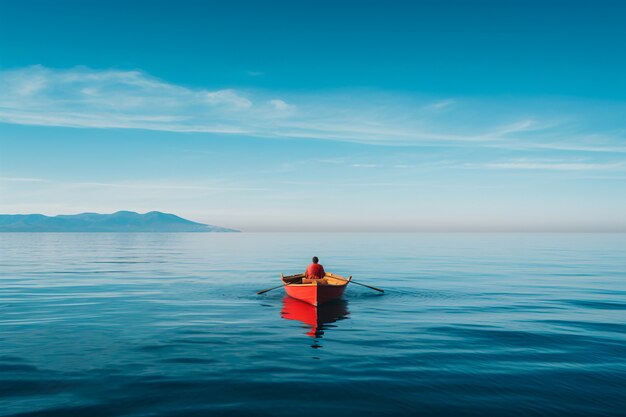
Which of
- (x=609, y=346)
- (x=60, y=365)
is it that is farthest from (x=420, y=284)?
(x=60, y=365)

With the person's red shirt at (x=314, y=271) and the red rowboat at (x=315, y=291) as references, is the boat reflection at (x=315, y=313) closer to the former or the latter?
the red rowboat at (x=315, y=291)

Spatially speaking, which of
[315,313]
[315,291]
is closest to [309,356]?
[315,313]

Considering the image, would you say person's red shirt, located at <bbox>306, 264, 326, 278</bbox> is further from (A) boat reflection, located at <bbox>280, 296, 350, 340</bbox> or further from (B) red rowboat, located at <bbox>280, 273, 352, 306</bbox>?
(A) boat reflection, located at <bbox>280, 296, 350, 340</bbox>

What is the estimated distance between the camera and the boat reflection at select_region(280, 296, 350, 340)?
20703mm

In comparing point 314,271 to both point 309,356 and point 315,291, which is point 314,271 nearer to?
point 315,291

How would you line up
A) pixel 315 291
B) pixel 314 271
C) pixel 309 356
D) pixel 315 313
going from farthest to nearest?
pixel 314 271, pixel 315 291, pixel 315 313, pixel 309 356

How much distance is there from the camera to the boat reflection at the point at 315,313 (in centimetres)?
2070

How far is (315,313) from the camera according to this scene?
24.4m

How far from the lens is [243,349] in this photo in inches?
640

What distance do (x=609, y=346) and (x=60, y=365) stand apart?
20.3m

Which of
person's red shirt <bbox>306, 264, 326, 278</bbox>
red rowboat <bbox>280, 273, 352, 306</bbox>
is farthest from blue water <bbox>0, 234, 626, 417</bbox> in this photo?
person's red shirt <bbox>306, 264, 326, 278</bbox>

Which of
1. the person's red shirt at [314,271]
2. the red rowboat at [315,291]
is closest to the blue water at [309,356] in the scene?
the red rowboat at [315,291]

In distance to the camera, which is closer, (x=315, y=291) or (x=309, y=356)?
(x=309, y=356)

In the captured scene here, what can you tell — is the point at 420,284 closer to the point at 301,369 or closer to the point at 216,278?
the point at 216,278
